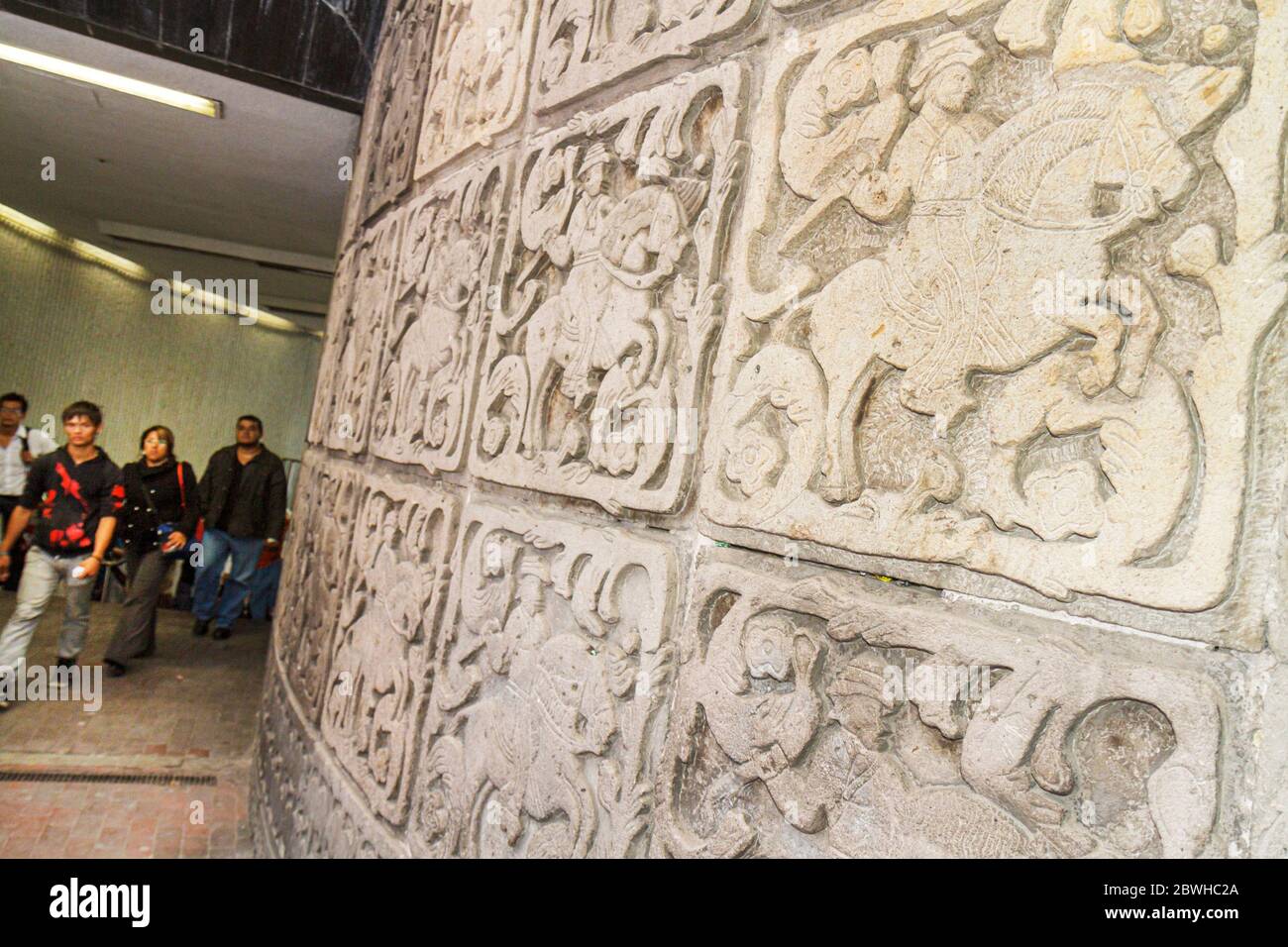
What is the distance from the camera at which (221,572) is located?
7.25 meters

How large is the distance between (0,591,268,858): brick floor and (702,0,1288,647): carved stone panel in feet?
11.2

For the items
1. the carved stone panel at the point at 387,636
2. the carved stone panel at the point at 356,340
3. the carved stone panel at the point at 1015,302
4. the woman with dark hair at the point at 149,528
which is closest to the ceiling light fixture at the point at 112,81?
the carved stone panel at the point at 356,340

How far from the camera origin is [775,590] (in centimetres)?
135

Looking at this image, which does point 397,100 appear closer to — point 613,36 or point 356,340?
point 356,340

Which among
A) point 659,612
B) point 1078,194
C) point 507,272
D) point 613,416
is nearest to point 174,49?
point 507,272

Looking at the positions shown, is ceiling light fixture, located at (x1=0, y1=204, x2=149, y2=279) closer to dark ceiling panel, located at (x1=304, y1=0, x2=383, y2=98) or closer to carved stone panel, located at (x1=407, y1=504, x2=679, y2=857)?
dark ceiling panel, located at (x1=304, y1=0, x2=383, y2=98)

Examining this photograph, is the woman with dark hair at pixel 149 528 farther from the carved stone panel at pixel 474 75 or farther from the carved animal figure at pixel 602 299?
the carved animal figure at pixel 602 299

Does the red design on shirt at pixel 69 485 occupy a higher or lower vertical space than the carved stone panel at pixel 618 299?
lower

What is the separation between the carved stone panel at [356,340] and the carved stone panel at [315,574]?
16cm

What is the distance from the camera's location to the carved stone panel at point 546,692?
5.10ft

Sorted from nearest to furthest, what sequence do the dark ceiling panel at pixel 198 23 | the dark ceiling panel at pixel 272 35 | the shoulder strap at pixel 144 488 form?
the dark ceiling panel at pixel 198 23, the dark ceiling panel at pixel 272 35, the shoulder strap at pixel 144 488

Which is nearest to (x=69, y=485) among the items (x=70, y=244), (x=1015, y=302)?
(x=1015, y=302)
